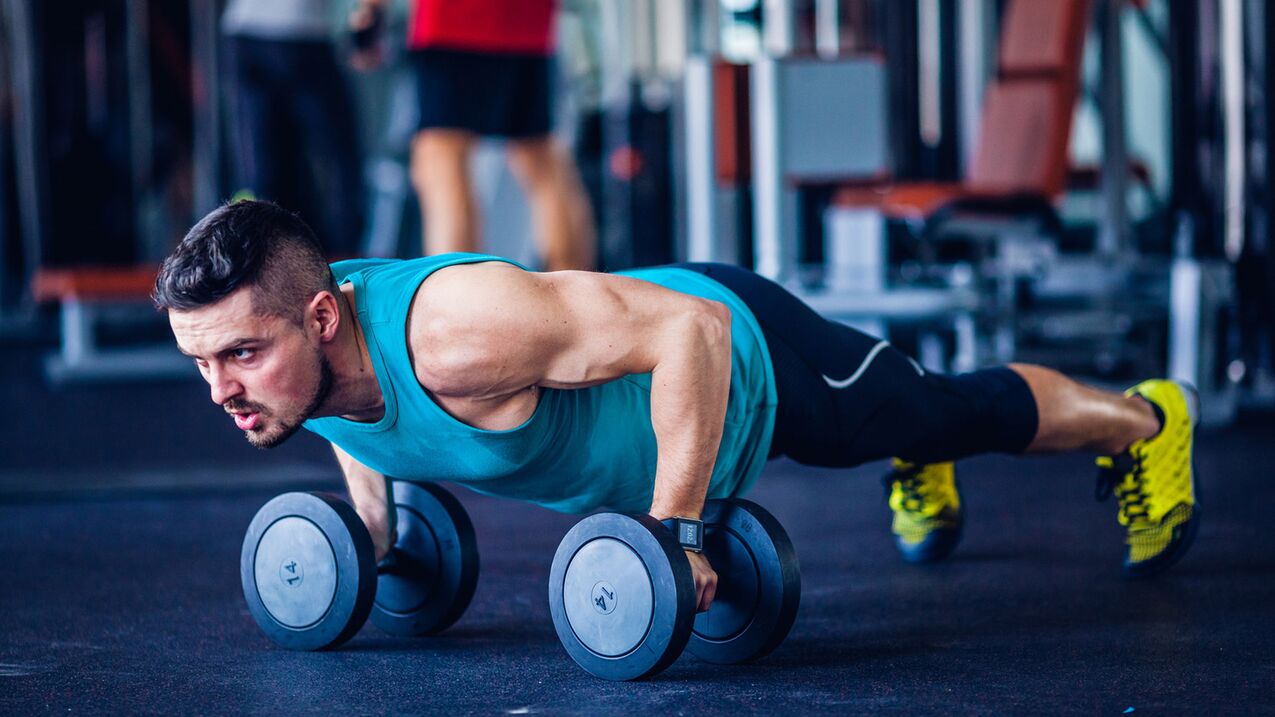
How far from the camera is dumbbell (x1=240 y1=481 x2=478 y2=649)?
A: 1.51 meters

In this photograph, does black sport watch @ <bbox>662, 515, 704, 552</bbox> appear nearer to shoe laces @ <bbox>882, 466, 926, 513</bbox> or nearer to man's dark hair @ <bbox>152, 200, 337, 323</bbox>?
man's dark hair @ <bbox>152, 200, 337, 323</bbox>

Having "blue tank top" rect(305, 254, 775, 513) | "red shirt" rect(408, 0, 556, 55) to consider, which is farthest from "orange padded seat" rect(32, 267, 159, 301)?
"blue tank top" rect(305, 254, 775, 513)

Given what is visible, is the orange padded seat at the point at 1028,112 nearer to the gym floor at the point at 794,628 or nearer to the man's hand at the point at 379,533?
the gym floor at the point at 794,628

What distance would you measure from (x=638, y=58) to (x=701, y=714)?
459cm

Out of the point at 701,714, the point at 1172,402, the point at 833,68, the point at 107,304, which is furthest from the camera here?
the point at 107,304

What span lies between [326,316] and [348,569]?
28 cm

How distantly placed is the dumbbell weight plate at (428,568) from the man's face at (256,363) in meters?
0.29

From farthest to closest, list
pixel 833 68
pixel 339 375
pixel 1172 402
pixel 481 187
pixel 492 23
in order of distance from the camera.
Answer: pixel 481 187 → pixel 833 68 → pixel 492 23 → pixel 1172 402 → pixel 339 375

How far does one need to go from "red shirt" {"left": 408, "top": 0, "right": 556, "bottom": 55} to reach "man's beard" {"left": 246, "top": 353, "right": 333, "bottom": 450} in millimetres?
2078

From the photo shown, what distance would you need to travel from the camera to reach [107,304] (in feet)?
17.2

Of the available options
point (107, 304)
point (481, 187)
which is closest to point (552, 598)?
point (107, 304)

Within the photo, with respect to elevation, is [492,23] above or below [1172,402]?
above

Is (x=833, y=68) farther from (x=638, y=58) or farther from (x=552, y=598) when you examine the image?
(x=552, y=598)

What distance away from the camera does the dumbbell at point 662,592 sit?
4.37ft
